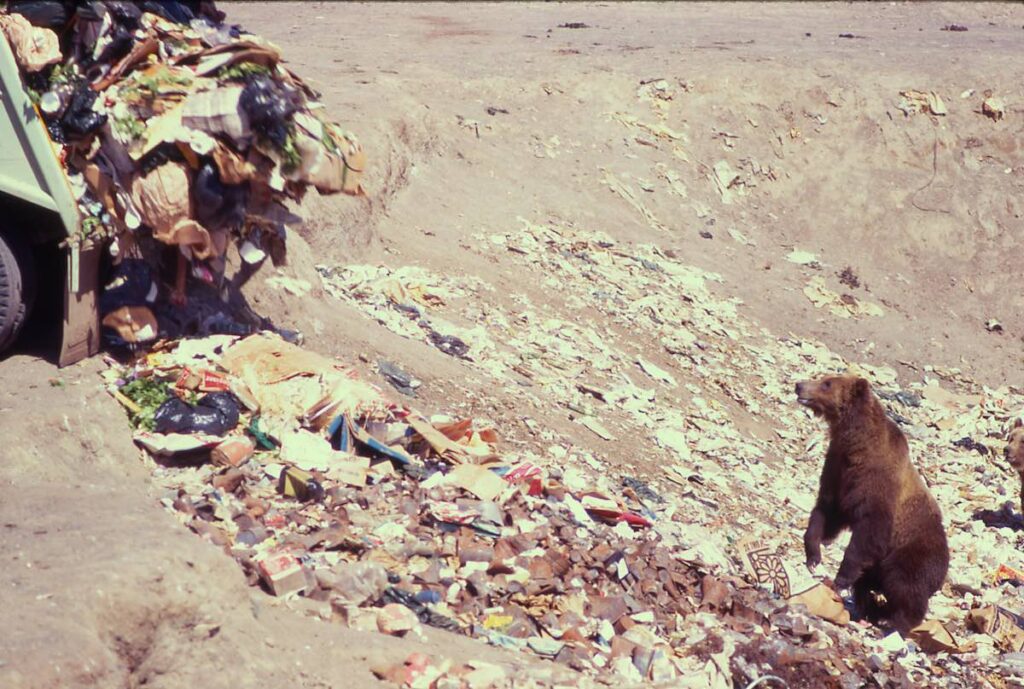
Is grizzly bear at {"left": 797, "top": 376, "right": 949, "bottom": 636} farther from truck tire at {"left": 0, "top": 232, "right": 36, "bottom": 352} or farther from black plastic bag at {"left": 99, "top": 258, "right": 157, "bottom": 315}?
truck tire at {"left": 0, "top": 232, "right": 36, "bottom": 352}

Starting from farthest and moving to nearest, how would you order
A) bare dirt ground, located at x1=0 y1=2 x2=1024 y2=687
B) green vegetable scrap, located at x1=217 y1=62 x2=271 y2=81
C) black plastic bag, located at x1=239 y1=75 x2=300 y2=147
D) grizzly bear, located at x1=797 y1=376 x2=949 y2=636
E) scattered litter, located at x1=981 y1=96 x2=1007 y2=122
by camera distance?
scattered litter, located at x1=981 y1=96 x2=1007 y2=122 → bare dirt ground, located at x1=0 y1=2 x2=1024 y2=687 → grizzly bear, located at x1=797 y1=376 x2=949 y2=636 → green vegetable scrap, located at x1=217 y1=62 x2=271 y2=81 → black plastic bag, located at x1=239 y1=75 x2=300 y2=147

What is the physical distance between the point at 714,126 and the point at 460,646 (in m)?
11.3

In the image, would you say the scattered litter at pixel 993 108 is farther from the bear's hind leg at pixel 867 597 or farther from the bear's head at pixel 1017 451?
the bear's hind leg at pixel 867 597

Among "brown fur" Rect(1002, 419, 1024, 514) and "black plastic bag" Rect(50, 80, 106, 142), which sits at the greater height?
"black plastic bag" Rect(50, 80, 106, 142)

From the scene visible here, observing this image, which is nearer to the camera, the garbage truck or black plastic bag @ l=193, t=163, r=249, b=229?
the garbage truck

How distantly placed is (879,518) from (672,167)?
8.16 m

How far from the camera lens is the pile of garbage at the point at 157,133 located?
6.47 metres

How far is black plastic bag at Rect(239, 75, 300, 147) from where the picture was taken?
6586 mm

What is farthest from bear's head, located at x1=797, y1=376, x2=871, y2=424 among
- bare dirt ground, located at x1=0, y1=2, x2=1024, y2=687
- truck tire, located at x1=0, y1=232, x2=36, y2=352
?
truck tire, located at x1=0, y1=232, x2=36, y2=352

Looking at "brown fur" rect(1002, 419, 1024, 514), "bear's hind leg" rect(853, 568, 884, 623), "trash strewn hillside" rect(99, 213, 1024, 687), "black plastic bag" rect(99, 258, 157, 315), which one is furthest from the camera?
"brown fur" rect(1002, 419, 1024, 514)

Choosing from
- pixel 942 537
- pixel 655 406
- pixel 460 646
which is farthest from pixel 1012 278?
pixel 460 646

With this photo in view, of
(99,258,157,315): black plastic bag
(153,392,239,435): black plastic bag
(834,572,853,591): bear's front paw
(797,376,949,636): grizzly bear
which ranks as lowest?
(834,572,853,591): bear's front paw

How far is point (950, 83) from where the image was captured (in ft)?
53.7

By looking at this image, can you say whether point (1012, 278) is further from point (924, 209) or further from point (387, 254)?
point (387, 254)
